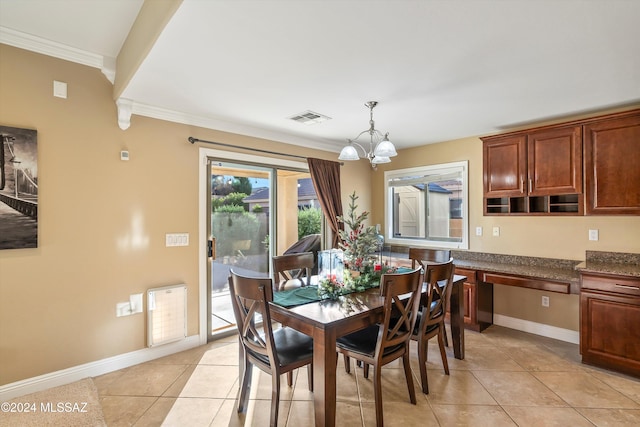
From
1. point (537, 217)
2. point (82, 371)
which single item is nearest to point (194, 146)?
point (82, 371)

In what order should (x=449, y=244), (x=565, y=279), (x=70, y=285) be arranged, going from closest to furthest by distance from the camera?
(x=70, y=285)
(x=565, y=279)
(x=449, y=244)

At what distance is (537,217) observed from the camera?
376 centimetres

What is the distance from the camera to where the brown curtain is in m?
4.58

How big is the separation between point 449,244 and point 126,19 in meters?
4.40

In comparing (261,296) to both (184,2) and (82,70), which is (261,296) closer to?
(184,2)

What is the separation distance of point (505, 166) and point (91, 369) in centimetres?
479

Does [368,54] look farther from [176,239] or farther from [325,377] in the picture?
[176,239]

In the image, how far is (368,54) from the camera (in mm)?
2102

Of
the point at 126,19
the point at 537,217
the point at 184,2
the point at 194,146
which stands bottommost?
the point at 537,217

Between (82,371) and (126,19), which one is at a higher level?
(126,19)

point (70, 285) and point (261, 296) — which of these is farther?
point (70, 285)

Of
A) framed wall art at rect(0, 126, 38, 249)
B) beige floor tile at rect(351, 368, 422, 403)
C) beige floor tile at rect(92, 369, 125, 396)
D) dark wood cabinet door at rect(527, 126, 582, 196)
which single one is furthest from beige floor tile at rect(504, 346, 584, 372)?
framed wall art at rect(0, 126, 38, 249)

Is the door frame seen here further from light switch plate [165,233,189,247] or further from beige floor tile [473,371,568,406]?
beige floor tile [473,371,568,406]

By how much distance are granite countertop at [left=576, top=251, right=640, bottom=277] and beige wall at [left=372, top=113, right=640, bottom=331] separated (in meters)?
0.05
